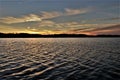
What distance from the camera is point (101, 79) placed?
984 inches

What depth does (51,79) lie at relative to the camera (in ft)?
80.7

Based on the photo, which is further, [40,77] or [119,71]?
[119,71]

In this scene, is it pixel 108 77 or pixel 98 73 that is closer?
pixel 108 77

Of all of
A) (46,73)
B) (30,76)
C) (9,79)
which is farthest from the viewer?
(46,73)

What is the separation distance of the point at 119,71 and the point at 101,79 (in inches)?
246

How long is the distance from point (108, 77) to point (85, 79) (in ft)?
12.1

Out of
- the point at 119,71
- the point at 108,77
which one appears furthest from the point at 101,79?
the point at 119,71

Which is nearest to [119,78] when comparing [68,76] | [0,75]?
[68,76]

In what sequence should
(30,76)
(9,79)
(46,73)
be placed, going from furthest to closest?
(46,73)
(30,76)
(9,79)

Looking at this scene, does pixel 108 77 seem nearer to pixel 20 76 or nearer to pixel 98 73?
pixel 98 73

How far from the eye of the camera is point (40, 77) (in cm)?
2552

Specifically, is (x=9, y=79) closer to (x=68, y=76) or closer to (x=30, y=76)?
(x=30, y=76)

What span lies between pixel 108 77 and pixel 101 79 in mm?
1620

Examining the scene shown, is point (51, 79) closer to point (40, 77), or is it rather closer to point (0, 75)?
point (40, 77)
